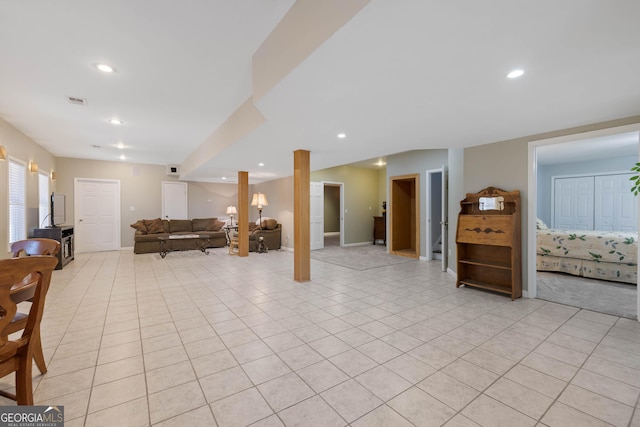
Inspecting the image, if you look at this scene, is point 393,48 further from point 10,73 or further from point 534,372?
point 10,73

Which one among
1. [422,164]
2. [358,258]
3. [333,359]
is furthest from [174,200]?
[333,359]

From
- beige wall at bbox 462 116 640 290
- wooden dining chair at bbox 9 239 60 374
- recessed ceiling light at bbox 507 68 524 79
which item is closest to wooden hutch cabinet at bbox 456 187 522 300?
beige wall at bbox 462 116 640 290

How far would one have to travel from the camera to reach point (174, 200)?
9.21 metres

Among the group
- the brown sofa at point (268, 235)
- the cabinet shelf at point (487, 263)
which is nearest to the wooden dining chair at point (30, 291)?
the cabinet shelf at point (487, 263)

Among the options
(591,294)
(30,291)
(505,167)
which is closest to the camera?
(30,291)

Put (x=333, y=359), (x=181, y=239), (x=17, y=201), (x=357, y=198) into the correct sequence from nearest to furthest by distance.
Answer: (x=333, y=359) → (x=17, y=201) → (x=181, y=239) → (x=357, y=198)

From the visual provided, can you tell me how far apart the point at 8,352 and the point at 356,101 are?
115 inches

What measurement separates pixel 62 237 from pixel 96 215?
8.37 ft

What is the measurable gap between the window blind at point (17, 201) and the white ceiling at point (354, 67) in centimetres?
114

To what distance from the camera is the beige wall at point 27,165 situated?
13.8ft

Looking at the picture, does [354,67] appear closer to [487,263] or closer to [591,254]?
[487,263]

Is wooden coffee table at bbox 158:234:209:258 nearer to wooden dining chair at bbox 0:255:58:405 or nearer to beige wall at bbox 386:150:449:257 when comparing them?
beige wall at bbox 386:150:449:257

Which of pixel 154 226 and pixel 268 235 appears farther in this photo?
pixel 268 235

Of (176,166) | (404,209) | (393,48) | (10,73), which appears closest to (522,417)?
(393,48)
